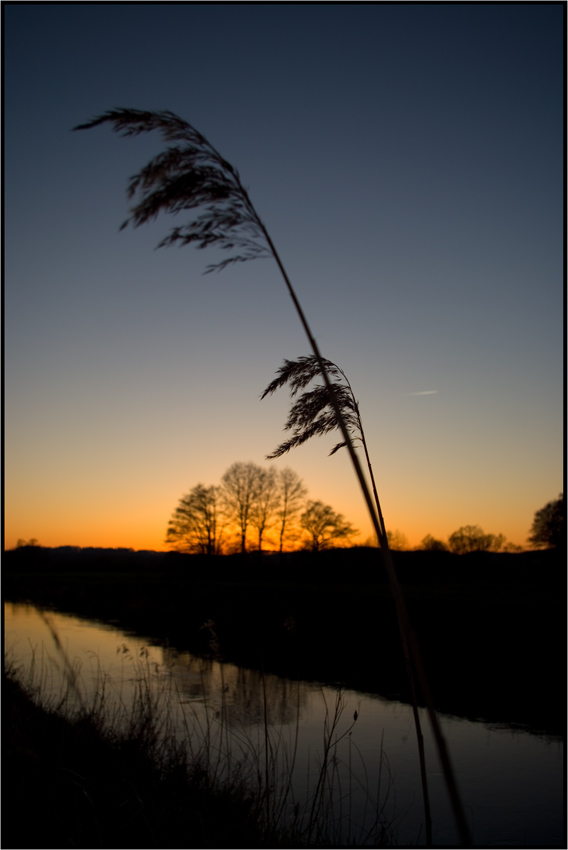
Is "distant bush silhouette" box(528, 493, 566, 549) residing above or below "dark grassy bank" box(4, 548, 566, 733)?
above

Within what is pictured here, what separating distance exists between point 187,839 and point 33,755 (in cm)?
163

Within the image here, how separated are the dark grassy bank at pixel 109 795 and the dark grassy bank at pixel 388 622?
1.18m

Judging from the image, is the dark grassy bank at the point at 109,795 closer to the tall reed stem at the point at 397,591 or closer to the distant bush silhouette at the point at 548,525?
the tall reed stem at the point at 397,591

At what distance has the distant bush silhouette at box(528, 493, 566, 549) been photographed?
A: 126ft

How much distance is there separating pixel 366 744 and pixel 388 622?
11.3 metres

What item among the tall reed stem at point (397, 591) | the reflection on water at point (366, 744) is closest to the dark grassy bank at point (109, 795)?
the reflection on water at point (366, 744)

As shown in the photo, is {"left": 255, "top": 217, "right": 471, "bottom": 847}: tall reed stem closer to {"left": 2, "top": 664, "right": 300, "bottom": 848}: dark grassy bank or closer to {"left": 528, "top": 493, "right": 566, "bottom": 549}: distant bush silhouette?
{"left": 2, "top": 664, "right": 300, "bottom": 848}: dark grassy bank

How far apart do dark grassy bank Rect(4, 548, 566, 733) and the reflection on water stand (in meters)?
0.95

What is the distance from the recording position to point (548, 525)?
39.6m

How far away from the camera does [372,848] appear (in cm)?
346

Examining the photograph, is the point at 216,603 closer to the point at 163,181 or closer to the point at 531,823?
the point at 531,823

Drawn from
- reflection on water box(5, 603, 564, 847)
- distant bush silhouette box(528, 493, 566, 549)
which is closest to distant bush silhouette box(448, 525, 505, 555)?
distant bush silhouette box(528, 493, 566, 549)

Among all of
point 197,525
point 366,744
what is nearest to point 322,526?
point 197,525

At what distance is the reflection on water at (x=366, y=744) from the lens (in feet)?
19.8
